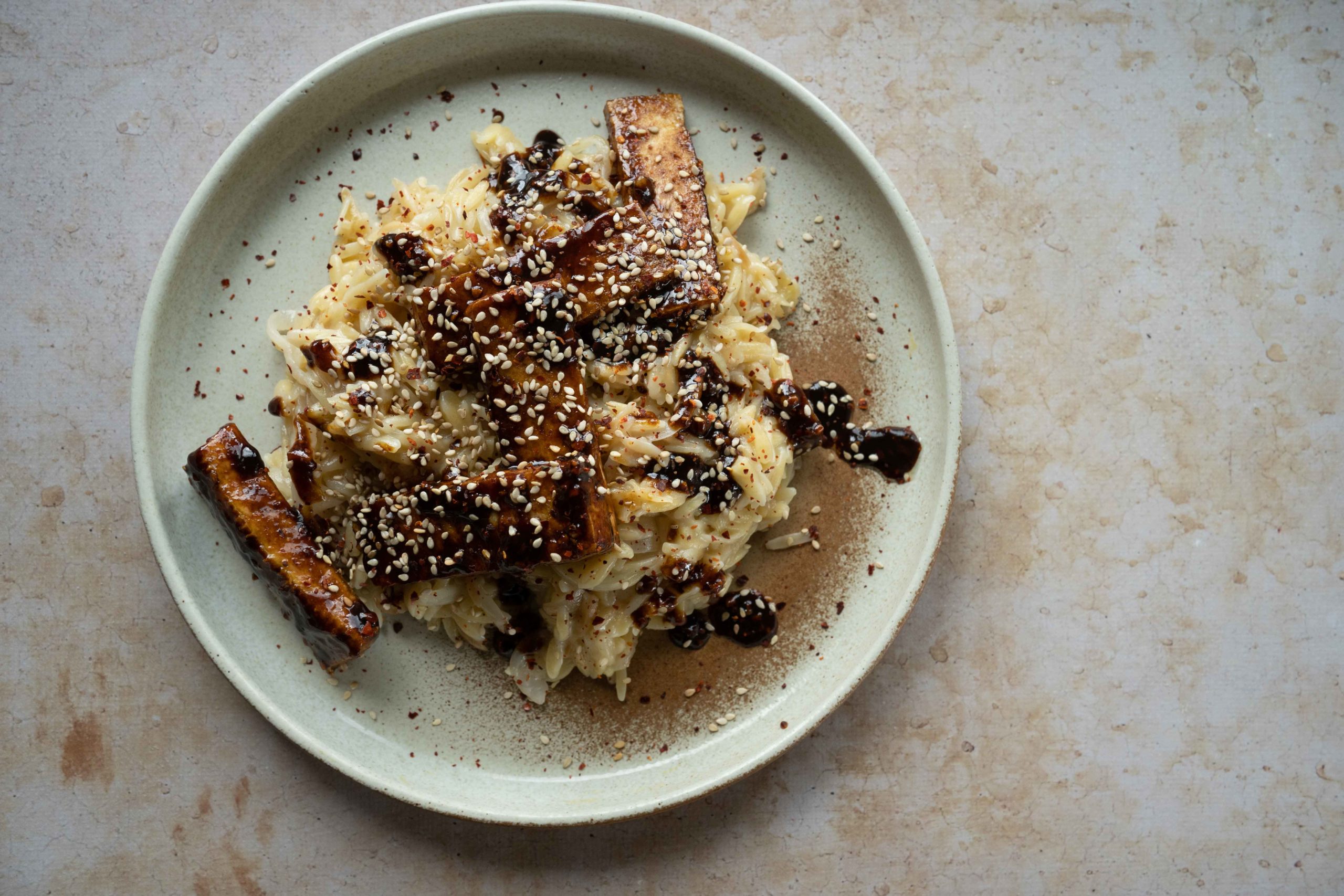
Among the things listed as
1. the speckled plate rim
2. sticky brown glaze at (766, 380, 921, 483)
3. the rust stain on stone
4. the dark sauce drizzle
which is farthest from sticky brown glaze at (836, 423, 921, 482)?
the rust stain on stone

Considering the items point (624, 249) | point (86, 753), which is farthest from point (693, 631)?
point (86, 753)

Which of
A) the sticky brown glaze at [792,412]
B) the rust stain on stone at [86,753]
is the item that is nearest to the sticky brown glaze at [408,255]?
the sticky brown glaze at [792,412]

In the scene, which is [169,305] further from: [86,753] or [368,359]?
[86,753]

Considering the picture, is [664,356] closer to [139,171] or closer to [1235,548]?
[139,171]

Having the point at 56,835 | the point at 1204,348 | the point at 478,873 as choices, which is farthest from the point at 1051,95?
the point at 56,835

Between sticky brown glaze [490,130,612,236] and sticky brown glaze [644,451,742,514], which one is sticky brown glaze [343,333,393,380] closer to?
sticky brown glaze [490,130,612,236]
